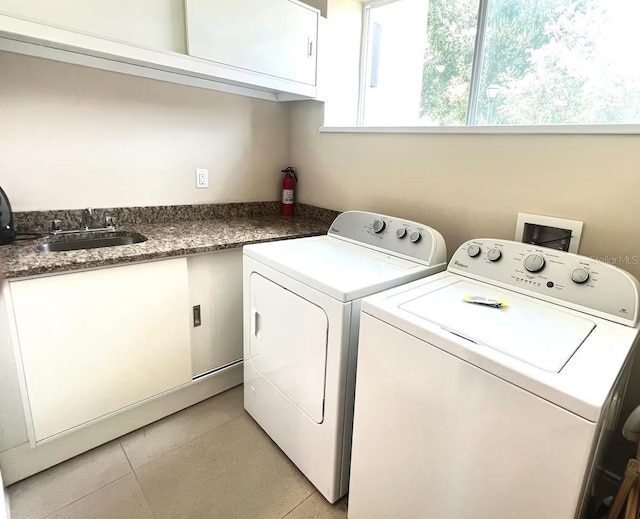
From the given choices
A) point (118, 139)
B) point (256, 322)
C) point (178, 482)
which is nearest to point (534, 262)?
point (256, 322)

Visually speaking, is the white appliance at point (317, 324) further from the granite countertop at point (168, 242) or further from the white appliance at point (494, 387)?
the granite countertop at point (168, 242)

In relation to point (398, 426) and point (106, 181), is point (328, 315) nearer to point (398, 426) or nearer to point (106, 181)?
point (398, 426)

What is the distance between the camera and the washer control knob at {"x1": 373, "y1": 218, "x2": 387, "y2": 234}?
Result: 1.79m

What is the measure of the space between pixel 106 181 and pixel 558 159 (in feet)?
6.75

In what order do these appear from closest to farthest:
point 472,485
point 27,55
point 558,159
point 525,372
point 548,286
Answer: point 525,372 → point 472,485 → point 548,286 → point 558,159 → point 27,55

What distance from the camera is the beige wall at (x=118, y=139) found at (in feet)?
5.45

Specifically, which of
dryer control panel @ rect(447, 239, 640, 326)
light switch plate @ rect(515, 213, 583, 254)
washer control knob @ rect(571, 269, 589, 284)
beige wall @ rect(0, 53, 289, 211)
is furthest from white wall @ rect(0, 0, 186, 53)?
washer control knob @ rect(571, 269, 589, 284)

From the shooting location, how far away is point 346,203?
91.1 inches

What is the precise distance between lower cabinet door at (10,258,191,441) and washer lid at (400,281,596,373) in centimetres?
112

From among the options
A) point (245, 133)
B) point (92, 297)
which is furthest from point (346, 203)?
point (92, 297)

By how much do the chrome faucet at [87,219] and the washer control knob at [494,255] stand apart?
72.4 inches

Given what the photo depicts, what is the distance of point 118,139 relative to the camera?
1.92 m

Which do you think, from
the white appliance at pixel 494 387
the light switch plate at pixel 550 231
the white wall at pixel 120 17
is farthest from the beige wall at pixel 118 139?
the light switch plate at pixel 550 231

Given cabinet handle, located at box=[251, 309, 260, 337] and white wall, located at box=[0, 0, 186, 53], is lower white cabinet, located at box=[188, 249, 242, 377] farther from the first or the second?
white wall, located at box=[0, 0, 186, 53]
